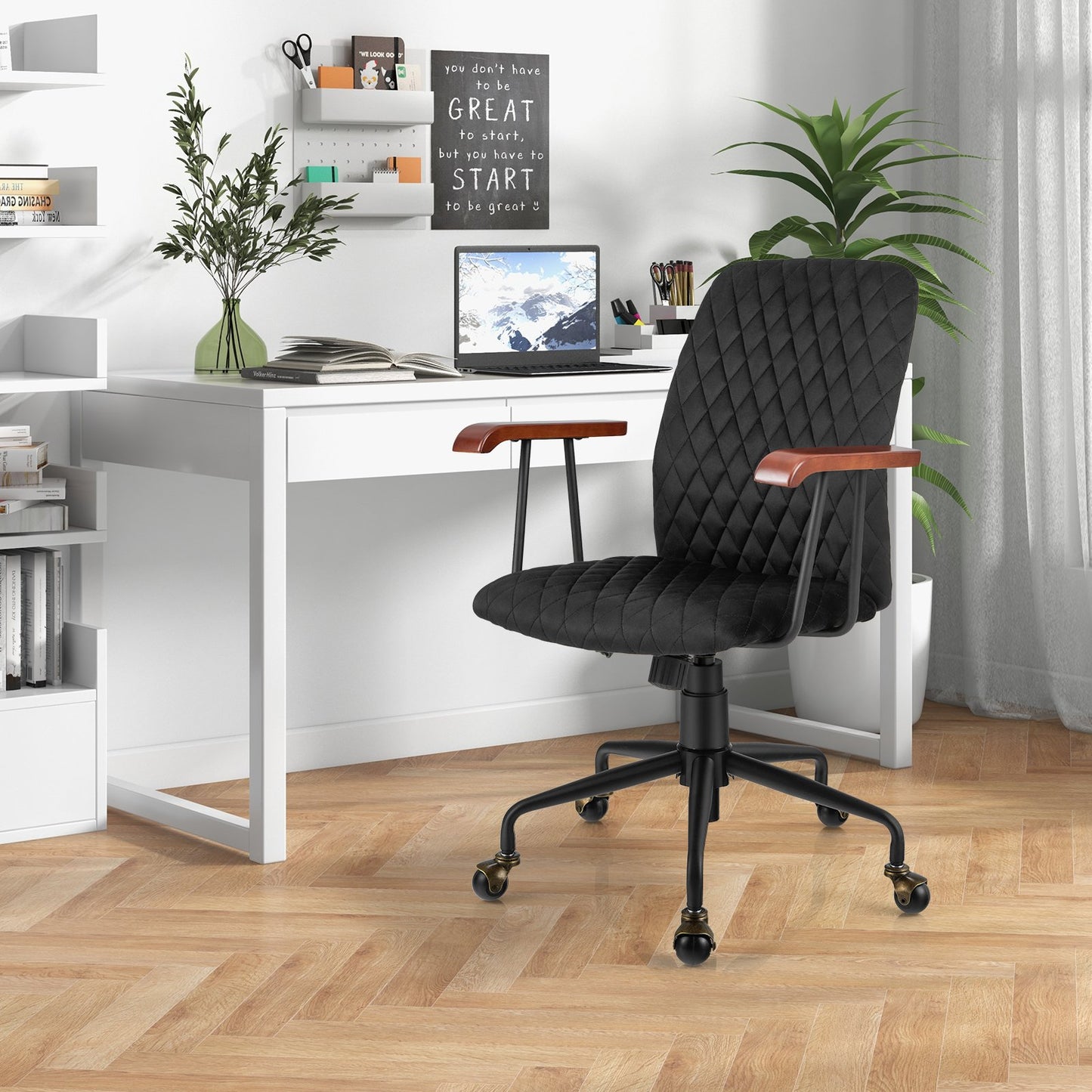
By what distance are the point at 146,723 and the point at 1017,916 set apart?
65.8 inches

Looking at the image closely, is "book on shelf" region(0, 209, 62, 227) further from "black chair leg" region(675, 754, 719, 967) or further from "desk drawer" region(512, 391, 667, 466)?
"black chair leg" region(675, 754, 719, 967)

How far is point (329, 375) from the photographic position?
2.89 metres

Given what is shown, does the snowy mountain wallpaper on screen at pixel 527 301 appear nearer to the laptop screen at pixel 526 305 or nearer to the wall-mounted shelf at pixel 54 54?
the laptop screen at pixel 526 305

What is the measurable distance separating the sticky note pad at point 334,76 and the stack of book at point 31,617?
3.43 ft

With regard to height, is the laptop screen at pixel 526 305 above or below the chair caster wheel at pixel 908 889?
above

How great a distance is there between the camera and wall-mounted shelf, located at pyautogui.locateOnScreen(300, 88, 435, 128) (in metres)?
3.37

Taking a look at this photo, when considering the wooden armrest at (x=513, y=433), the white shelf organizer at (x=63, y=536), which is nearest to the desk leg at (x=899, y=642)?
the wooden armrest at (x=513, y=433)

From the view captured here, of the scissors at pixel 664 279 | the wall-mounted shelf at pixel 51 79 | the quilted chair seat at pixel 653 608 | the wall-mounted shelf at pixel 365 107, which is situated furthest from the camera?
the scissors at pixel 664 279

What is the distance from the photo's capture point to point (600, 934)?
2.53m

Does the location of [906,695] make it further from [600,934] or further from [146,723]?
[146,723]

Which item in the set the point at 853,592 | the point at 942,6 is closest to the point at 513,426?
the point at 853,592

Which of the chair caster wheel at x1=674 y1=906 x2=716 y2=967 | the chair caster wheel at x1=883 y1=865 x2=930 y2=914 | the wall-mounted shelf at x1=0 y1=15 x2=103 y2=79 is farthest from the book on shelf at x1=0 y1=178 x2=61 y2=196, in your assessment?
the chair caster wheel at x1=883 y1=865 x2=930 y2=914

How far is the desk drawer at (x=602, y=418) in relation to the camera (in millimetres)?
3076

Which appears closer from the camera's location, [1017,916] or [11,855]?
[1017,916]
